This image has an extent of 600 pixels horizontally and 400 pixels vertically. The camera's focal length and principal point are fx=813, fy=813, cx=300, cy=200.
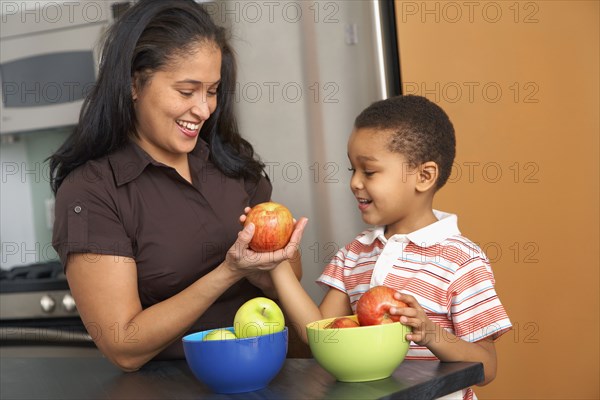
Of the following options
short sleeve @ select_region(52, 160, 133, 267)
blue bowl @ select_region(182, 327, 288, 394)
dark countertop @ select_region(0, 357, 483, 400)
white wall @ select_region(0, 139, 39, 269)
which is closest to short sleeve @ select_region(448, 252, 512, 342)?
dark countertop @ select_region(0, 357, 483, 400)

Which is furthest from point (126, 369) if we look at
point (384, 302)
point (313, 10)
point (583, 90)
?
point (583, 90)

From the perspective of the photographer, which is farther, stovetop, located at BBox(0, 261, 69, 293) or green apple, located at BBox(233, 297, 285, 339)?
stovetop, located at BBox(0, 261, 69, 293)

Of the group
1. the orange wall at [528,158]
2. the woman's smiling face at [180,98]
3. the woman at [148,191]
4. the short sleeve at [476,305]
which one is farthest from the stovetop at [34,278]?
the short sleeve at [476,305]

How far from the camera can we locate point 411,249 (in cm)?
149

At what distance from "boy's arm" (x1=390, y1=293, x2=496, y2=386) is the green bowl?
0.03m

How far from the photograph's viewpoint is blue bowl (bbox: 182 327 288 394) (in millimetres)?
1187

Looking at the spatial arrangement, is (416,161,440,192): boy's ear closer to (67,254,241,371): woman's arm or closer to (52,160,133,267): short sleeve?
(67,254,241,371): woman's arm

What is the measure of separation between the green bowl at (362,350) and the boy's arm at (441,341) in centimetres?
3

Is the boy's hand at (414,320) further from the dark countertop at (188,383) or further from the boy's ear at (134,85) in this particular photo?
the boy's ear at (134,85)

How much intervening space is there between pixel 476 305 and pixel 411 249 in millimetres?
169

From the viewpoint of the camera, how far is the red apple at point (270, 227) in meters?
1.44

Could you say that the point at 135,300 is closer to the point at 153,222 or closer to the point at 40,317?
the point at 153,222

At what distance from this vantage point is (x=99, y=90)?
169 centimetres

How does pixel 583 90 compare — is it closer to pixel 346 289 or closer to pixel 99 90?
pixel 346 289
